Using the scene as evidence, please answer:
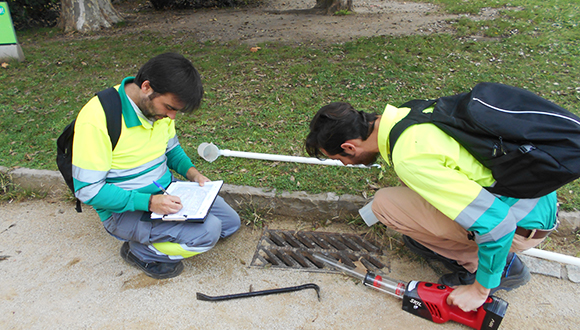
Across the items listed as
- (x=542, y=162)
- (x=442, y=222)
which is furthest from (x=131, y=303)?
(x=542, y=162)

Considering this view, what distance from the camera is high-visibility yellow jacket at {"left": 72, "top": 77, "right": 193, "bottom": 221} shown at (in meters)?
2.14

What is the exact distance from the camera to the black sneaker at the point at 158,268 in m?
2.58

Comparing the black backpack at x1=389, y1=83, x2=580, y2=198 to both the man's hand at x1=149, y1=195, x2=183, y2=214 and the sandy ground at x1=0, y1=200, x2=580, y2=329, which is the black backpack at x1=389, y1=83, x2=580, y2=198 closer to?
the sandy ground at x1=0, y1=200, x2=580, y2=329

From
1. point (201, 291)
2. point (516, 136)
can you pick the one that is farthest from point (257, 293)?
point (516, 136)

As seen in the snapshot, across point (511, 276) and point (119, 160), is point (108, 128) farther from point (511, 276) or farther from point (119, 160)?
point (511, 276)

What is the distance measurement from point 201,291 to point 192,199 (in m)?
0.62

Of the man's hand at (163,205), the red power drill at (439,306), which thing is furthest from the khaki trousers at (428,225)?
the man's hand at (163,205)

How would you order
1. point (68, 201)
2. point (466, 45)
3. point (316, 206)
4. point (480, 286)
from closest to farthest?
1. point (480, 286)
2. point (316, 206)
3. point (68, 201)
4. point (466, 45)

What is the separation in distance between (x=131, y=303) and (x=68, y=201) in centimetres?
159

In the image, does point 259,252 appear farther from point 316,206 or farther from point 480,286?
point 480,286

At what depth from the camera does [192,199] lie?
2541 millimetres

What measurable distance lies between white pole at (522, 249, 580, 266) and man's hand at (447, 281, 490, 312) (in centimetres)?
85

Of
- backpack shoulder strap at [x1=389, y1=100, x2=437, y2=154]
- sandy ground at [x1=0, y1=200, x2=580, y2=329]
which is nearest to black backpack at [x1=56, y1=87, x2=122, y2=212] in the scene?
sandy ground at [x1=0, y1=200, x2=580, y2=329]

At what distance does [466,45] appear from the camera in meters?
6.03
